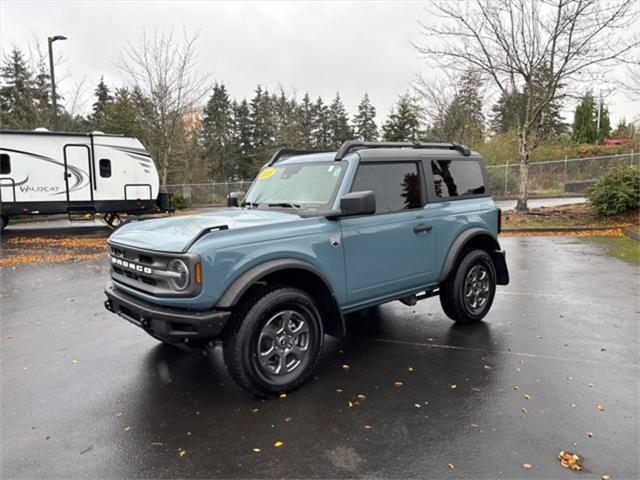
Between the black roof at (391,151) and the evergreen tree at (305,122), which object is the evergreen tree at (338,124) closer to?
the evergreen tree at (305,122)

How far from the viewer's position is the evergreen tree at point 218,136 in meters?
44.8

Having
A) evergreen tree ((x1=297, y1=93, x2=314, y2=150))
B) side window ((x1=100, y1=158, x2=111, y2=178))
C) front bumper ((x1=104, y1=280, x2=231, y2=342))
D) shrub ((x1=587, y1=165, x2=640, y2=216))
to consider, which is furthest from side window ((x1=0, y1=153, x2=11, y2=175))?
evergreen tree ((x1=297, y1=93, x2=314, y2=150))

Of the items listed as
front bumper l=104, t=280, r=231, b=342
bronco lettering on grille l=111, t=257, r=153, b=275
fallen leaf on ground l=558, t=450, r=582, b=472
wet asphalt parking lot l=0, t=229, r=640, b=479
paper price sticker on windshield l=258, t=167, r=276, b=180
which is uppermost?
paper price sticker on windshield l=258, t=167, r=276, b=180

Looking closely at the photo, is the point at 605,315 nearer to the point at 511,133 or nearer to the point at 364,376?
the point at 364,376

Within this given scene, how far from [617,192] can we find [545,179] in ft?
56.7

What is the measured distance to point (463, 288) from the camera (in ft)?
16.9

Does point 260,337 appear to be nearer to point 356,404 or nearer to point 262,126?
point 356,404

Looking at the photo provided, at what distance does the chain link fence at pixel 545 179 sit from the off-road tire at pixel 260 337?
987 inches

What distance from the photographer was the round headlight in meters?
3.24

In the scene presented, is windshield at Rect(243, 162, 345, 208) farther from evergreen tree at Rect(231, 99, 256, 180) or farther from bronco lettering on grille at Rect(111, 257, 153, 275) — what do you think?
evergreen tree at Rect(231, 99, 256, 180)

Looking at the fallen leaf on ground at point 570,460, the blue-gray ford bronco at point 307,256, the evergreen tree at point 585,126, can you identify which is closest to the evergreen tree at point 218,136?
the evergreen tree at point 585,126

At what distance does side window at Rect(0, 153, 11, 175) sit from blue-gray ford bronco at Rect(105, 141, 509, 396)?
1265cm

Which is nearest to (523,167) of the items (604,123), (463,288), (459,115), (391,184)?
(459,115)

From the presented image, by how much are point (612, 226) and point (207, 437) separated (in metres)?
14.2
